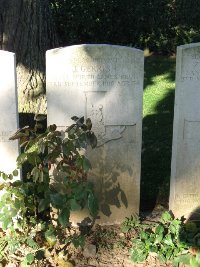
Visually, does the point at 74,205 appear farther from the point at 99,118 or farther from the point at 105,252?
the point at 99,118

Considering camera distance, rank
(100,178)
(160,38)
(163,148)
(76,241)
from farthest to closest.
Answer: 1. (160,38)
2. (163,148)
3. (100,178)
4. (76,241)

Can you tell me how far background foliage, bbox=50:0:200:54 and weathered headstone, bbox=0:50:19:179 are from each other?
23.9 ft

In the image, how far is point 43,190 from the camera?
344cm

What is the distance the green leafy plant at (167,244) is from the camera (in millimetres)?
3484

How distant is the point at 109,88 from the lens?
3701mm

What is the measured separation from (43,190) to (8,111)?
680 millimetres

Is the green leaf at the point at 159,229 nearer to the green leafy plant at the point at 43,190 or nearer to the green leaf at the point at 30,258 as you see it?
the green leafy plant at the point at 43,190

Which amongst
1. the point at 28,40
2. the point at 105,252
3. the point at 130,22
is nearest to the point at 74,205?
the point at 105,252

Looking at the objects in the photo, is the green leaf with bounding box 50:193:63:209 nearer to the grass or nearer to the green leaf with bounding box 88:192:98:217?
the green leaf with bounding box 88:192:98:217

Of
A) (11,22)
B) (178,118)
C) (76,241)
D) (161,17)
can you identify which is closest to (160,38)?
(161,17)

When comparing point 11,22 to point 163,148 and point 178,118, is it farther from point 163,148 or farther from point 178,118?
point 178,118

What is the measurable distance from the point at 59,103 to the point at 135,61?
700 millimetres

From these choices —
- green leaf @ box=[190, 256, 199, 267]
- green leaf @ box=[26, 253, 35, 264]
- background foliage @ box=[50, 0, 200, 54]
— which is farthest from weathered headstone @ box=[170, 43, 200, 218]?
background foliage @ box=[50, 0, 200, 54]

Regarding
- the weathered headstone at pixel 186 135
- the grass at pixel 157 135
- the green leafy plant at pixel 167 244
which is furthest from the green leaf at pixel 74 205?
the grass at pixel 157 135
